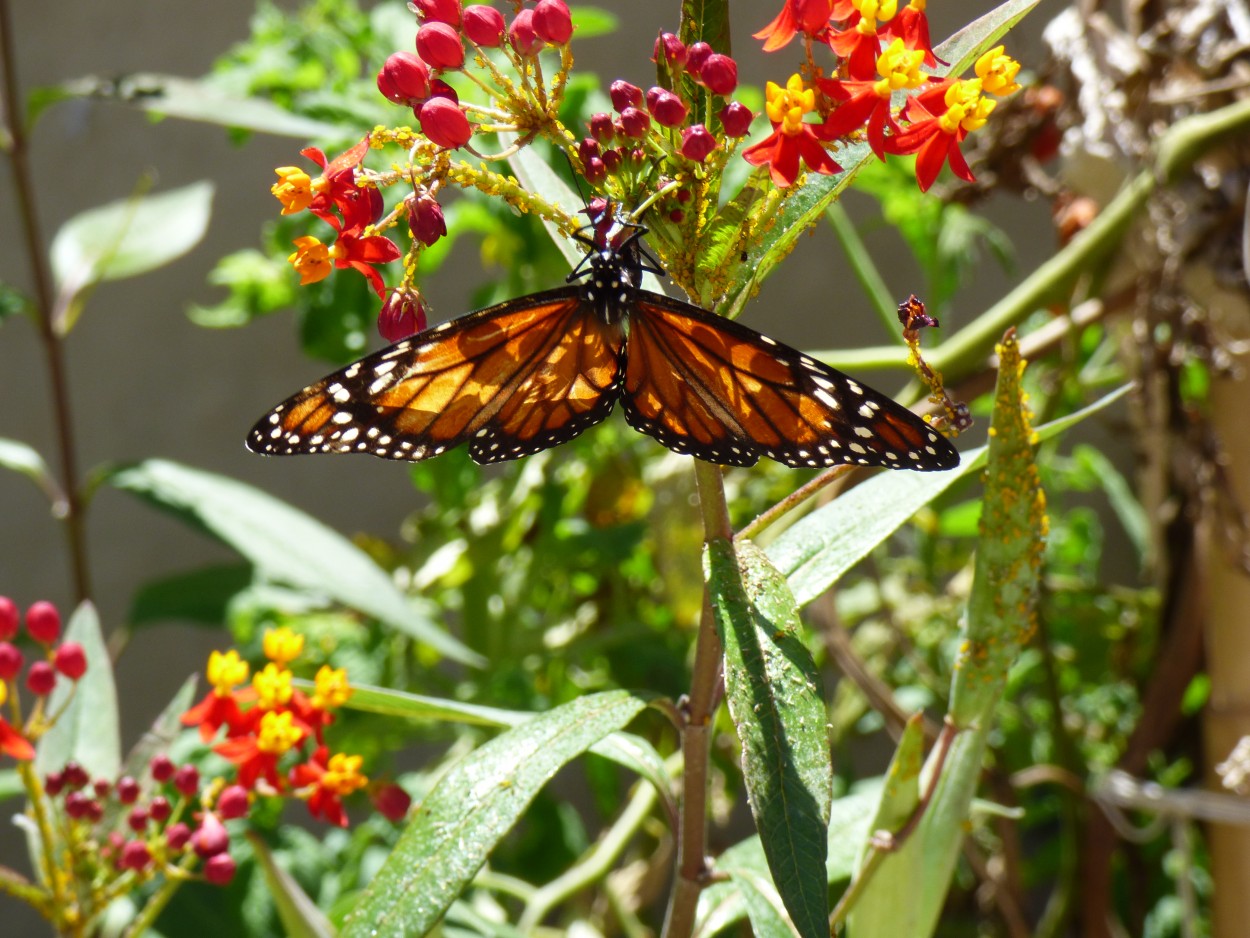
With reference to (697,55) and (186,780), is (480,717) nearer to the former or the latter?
(186,780)

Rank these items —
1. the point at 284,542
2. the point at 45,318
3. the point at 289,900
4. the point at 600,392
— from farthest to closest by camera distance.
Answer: the point at 45,318, the point at 284,542, the point at 289,900, the point at 600,392

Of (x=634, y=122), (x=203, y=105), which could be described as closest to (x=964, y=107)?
(x=634, y=122)

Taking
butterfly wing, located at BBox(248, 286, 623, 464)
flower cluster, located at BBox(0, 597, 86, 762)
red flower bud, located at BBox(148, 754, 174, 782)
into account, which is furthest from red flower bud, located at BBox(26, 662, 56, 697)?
butterfly wing, located at BBox(248, 286, 623, 464)

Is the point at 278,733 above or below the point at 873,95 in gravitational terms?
below

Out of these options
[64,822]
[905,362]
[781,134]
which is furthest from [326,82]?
[781,134]

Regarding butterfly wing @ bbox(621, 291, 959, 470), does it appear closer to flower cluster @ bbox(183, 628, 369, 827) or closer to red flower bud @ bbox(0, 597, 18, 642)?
flower cluster @ bbox(183, 628, 369, 827)

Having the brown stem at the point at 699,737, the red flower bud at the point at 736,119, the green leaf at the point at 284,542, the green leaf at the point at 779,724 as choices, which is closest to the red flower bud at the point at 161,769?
the green leaf at the point at 284,542
